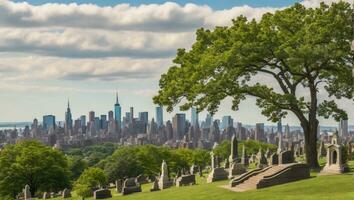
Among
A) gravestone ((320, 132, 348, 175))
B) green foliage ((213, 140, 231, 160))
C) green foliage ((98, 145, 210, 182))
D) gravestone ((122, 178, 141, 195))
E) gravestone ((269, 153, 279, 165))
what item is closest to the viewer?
gravestone ((320, 132, 348, 175))

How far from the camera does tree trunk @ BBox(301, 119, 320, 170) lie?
38812 mm

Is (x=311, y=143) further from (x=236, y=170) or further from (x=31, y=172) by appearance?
(x=31, y=172)

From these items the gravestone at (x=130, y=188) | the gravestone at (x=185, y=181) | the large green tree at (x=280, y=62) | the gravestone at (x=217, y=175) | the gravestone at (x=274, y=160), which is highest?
the large green tree at (x=280, y=62)

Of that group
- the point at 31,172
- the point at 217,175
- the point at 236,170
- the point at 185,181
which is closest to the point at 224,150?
the point at 31,172

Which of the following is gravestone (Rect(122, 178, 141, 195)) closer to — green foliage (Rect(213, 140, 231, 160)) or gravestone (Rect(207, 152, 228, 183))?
gravestone (Rect(207, 152, 228, 183))

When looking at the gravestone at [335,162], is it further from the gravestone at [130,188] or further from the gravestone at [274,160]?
the gravestone at [130,188]

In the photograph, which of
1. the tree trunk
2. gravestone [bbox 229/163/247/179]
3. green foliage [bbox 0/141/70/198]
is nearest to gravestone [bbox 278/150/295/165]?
the tree trunk

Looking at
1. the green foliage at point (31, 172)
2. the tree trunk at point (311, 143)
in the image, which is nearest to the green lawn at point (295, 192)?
the tree trunk at point (311, 143)

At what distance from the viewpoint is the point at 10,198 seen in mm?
64500

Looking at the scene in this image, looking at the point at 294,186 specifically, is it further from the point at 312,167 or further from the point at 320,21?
the point at 320,21

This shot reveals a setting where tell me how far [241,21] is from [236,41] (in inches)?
84.3

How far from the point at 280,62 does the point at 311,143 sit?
592cm

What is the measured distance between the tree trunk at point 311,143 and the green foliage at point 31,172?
3807 cm

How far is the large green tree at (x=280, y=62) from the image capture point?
3662cm
